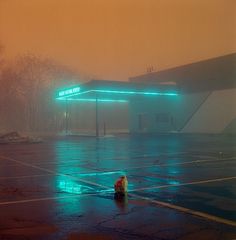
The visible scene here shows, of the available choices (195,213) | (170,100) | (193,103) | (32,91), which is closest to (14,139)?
(193,103)

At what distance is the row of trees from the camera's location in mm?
41531

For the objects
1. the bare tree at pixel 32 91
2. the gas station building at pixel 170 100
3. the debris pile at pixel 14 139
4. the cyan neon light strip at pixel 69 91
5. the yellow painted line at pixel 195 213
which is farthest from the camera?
the bare tree at pixel 32 91

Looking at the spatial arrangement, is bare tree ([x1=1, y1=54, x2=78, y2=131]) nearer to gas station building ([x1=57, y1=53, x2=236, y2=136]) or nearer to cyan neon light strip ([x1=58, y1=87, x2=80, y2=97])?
cyan neon light strip ([x1=58, y1=87, x2=80, y2=97])

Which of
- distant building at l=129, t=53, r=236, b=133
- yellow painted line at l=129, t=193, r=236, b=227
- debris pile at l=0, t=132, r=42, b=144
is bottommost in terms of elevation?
yellow painted line at l=129, t=193, r=236, b=227

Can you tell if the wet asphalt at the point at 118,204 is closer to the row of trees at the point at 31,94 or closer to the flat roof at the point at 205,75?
the flat roof at the point at 205,75

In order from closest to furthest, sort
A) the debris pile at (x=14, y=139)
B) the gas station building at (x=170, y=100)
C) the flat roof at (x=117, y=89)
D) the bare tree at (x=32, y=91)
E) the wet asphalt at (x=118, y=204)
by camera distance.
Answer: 1. the wet asphalt at (x=118, y=204)
2. the debris pile at (x=14, y=139)
3. the flat roof at (x=117, y=89)
4. the gas station building at (x=170, y=100)
5. the bare tree at (x=32, y=91)

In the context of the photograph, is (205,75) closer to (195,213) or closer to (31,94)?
(31,94)

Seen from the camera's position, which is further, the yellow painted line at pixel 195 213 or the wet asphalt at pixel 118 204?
the yellow painted line at pixel 195 213

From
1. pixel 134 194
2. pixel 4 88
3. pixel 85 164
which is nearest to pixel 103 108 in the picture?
pixel 4 88

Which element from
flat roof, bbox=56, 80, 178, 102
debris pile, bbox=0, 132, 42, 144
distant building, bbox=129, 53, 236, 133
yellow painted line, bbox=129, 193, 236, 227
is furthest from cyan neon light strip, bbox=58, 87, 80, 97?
yellow painted line, bbox=129, 193, 236, 227

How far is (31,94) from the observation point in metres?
48.6

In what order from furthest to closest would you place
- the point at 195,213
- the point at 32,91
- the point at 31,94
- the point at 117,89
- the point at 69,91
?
the point at 31,94
the point at 32,91
the point at 69,91
the point at 117,89
the point at 195,213

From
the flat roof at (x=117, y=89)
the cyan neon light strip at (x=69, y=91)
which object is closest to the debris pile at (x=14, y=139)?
the flat roof at (x=117, y=89)

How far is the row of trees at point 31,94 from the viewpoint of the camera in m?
41.5
